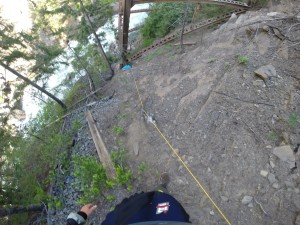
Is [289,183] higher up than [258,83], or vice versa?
[258,83]

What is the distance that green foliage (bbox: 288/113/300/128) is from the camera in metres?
4.48

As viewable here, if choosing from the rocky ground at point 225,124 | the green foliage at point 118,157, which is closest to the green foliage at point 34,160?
the rocky ground at point 225,124

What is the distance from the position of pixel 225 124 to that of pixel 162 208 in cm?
259

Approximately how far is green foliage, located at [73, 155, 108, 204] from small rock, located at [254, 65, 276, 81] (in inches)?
153

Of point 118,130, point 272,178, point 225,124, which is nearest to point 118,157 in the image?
point 118,130

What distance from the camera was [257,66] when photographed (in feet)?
18.1

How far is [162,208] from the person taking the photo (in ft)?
9.39

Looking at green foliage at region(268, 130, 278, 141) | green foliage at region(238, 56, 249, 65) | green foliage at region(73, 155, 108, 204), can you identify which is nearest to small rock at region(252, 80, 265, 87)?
green foliage at region(238, 56, 249, 65)

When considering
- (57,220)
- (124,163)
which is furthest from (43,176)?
(124,163)

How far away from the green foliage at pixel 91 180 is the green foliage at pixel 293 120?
3.74 meters

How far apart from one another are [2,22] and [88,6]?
279cm

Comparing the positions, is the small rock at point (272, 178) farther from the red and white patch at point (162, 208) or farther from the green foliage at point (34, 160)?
the green foliage at point (34, 160)

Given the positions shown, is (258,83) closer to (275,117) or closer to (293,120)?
(275,117)

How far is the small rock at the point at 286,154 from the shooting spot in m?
4.09
